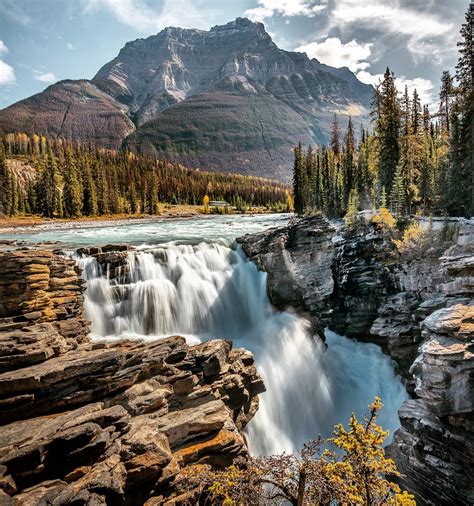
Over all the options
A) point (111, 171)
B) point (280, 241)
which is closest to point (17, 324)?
point (280, 241)

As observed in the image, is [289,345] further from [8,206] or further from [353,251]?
[8,206]

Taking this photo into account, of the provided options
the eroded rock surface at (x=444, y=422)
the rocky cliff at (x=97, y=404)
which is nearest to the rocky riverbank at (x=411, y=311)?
the eroded rock surface at (x=444, y=422)

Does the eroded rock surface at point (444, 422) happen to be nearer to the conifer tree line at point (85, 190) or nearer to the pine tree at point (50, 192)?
the conifer tree line at point (85, 190)

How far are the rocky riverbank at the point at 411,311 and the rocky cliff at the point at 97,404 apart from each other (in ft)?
27.0

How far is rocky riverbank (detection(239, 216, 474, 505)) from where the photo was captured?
14047mm

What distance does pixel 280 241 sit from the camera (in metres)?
29.2

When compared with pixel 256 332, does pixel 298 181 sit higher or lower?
higher

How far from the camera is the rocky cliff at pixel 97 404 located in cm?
867

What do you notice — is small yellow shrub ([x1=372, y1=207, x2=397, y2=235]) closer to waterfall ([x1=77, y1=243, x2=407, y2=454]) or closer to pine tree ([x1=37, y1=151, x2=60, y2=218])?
waterfall ([x1=77, y1=243, x2=407, y2=454])

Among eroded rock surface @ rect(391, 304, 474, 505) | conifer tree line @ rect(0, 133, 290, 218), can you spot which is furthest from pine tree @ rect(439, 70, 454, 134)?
conifer tree line @ rect(0, 133, 290, 218)

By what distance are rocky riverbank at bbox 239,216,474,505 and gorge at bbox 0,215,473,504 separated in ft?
0.28

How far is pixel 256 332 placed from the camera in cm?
2534

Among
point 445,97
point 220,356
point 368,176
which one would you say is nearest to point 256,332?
point 220,356

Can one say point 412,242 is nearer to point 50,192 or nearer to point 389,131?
point 389,131
